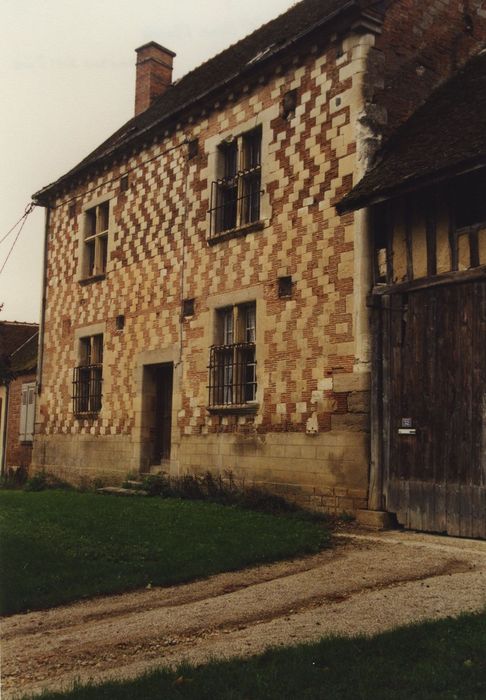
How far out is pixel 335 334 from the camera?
35.4 ft

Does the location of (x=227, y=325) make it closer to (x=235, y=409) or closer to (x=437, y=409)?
(x=235, y=409)

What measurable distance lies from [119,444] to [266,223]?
6.01 meters

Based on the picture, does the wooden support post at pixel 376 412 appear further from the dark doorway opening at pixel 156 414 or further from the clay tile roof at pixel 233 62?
the dark doorway opening at pixel 156 414

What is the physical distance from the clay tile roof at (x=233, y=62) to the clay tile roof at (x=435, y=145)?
1784mm

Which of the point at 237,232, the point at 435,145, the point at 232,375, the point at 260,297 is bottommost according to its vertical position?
the point at 232,375

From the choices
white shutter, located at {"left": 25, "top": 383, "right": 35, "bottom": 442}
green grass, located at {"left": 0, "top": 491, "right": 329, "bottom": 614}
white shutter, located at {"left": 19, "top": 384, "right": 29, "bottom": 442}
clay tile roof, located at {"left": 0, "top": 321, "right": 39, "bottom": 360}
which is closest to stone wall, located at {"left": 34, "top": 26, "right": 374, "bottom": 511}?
green grass, located at {"left": 0, "top": 491, "right": 329, "bottom": 614}

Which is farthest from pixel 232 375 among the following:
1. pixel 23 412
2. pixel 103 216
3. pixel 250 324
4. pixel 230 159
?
pixel 23 412

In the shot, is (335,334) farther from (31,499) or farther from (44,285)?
(44,285)

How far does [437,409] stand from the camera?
932cm

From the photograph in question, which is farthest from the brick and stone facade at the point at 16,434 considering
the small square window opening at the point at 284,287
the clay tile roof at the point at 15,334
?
the small square window opening at the point at 284,287

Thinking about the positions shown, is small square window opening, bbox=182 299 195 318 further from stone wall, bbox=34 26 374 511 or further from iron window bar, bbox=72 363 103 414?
iron window bar, bbox=72 363 103 414

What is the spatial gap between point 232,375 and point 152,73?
1093 cm

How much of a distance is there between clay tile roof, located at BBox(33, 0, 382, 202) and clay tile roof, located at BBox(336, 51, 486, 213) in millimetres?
1784

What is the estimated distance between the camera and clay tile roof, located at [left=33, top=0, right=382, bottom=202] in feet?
39.7
